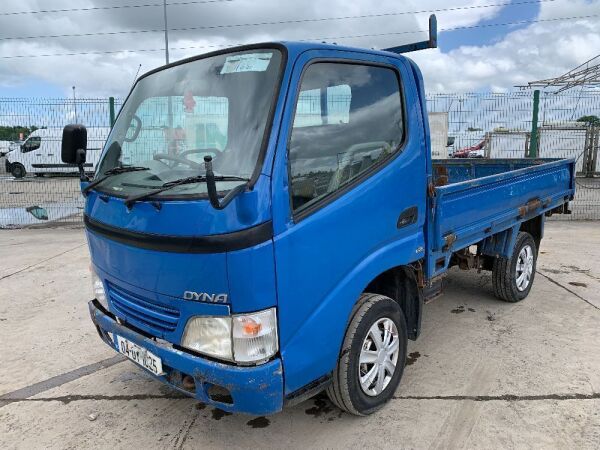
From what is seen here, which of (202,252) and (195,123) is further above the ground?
(195,123)

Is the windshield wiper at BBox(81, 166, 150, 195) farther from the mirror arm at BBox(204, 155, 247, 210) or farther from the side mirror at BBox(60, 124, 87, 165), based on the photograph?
the mirror arm at BBox(204, 155, 247, 210)

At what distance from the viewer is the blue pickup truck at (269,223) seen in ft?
7.30

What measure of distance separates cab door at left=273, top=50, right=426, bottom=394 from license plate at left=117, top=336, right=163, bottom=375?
72 cm

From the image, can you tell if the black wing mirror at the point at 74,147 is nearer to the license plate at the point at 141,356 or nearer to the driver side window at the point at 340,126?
the license plate at the point at 141,356

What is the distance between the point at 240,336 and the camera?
2.24 meters

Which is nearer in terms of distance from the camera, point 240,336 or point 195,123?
point 240,336

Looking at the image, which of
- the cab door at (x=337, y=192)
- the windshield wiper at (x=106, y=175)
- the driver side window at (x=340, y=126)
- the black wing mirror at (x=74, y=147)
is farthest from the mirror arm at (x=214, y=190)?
the black wing mirror at (x=74, y=147)

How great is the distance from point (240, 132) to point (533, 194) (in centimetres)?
348

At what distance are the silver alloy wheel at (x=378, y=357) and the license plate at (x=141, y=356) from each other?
1.12 meters

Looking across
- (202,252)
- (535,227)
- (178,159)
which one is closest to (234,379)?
(202,252)

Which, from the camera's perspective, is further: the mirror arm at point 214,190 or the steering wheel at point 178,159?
the steering wheel at point 178,159

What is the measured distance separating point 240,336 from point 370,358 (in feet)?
3.23

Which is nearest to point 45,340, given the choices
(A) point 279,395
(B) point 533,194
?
(A) point 279,395

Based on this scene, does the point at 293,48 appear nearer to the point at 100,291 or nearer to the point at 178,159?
the point at 178,159
